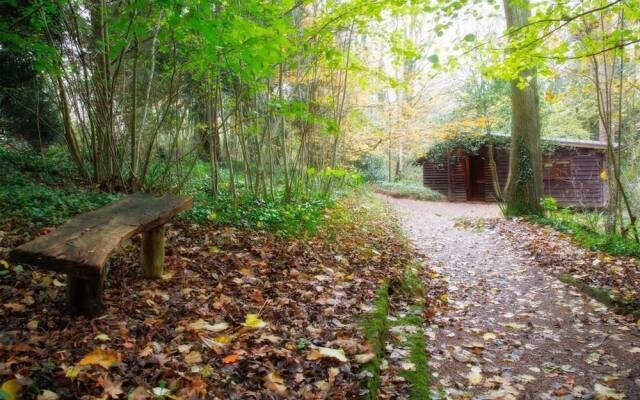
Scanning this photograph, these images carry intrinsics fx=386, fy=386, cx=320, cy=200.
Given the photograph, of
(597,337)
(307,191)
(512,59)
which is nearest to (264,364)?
(597,337)

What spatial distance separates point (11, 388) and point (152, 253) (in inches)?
73.4

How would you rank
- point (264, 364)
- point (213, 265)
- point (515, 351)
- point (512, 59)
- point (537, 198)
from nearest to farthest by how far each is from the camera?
point (264, 364)
point (515, 351)
point (213, 265)
point (512, 59)
point (537, 198)

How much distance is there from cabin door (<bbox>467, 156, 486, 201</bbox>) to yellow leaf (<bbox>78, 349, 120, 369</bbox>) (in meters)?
22.8

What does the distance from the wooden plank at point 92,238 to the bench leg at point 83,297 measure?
0.38m

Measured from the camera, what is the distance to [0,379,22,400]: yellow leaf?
190 centimetres

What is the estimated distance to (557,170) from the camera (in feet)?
65.9

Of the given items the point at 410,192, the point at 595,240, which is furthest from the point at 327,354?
the point at 410,192

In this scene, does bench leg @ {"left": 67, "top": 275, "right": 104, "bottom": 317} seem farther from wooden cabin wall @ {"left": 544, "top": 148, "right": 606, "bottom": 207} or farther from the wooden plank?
wooden cabin wall @ {"left": 544, "top": 148, "right": 606, "bottom": 207}

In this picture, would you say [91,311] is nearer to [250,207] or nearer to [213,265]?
[213,265]

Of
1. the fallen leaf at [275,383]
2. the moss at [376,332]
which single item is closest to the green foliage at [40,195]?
the fallen leaf at [275,383]

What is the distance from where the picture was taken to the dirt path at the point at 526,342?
314 cm

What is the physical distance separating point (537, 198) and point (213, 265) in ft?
32.4

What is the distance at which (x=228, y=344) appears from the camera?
112 inches

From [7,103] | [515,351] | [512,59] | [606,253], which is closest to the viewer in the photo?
[515,351]
